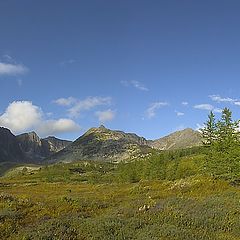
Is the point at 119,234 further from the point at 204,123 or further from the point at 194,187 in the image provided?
the point at 204,123

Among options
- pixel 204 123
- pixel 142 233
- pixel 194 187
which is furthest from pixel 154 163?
pixel 142 233

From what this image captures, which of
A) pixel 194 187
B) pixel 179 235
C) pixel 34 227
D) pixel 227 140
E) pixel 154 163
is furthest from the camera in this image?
pixel 154 163

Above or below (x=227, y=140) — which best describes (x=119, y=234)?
below

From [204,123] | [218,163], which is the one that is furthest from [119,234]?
[204,123]

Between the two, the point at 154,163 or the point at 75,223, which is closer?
the point at 75,223

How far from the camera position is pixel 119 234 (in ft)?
46.5

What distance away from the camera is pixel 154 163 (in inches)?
4158

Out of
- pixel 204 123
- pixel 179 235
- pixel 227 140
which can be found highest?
pixel 204 123

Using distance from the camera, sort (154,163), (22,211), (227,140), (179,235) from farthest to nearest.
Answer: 1. (154,163)
2. (227,140)
3. (22,211)
4. (179,235)

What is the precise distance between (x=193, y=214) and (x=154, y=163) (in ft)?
288

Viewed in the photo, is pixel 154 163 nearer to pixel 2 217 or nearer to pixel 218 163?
pixel 218 163

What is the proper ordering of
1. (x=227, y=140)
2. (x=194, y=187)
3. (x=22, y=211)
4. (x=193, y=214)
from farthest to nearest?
(x=227, y=140) < (x=194, y=187) < (x=22, y=211) < (x=193, y=214)

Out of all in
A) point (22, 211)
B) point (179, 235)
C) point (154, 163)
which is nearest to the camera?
point (179, 235)

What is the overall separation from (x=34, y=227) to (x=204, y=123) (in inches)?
2019
